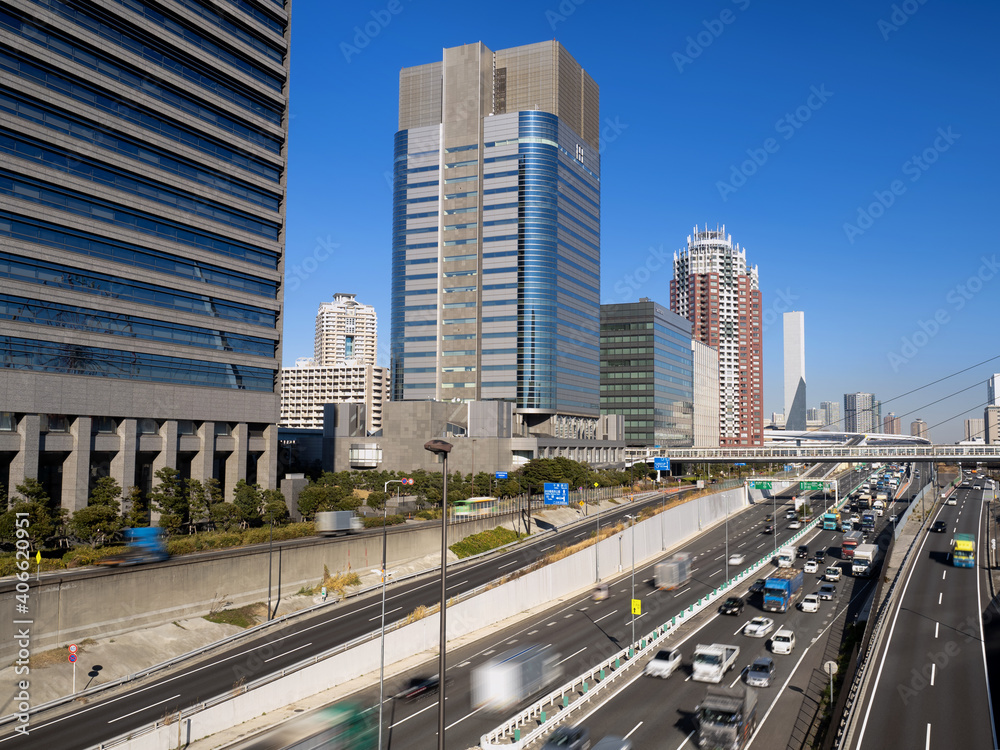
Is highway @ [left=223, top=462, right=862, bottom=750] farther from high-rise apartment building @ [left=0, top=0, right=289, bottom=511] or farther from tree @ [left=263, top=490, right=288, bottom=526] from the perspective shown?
high-rise apartment building @ [left=0, top=0, right=289, bottom=511]

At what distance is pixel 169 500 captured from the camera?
226 ft

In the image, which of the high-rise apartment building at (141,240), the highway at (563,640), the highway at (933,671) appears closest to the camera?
the highway at (933,671)

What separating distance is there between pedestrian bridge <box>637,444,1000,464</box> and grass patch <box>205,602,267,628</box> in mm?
95208

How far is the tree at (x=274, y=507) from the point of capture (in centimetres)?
7610

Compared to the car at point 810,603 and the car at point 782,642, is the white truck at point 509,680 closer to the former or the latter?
the car at point 782,642

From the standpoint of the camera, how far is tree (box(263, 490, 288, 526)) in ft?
250

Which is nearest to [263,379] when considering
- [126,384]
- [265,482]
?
[265,482]

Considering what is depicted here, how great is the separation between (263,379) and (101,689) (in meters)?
48.7

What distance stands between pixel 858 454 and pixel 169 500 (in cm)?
12739

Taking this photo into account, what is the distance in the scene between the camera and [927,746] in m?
31.8

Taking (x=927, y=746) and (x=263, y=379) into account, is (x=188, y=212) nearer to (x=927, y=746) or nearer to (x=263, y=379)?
(x=263, y=379)

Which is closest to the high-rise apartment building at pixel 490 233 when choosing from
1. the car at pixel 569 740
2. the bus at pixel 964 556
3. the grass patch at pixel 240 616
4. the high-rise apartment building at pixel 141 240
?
the high-rise apartment building at pixel 141 240

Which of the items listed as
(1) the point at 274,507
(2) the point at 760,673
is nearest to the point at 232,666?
(1) the point at 274,507

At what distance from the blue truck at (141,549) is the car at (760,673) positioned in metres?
45.4
